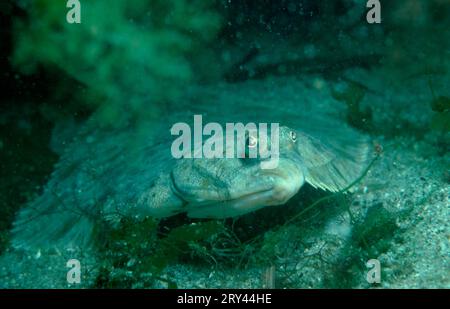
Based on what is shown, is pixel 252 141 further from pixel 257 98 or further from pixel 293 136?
pixel 257 98

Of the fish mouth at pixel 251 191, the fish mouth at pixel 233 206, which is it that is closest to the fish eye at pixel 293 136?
the fish mouth at pixel 251 191

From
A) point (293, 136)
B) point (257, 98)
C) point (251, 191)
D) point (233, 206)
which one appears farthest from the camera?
point (257, 98)

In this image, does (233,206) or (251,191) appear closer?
(251,191)

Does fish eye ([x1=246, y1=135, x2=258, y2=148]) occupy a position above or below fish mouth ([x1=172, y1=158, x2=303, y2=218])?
above

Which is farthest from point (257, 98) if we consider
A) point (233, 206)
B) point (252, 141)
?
point (233, 206)

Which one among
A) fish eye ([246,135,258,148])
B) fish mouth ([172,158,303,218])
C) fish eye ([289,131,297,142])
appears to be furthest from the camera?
fish eye ([289,131,297,142])

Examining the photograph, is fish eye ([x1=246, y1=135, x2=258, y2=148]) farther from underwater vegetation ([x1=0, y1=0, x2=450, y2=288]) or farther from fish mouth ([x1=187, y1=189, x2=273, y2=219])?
underwater vegetation ([x1=0, y1=0, x2=450, y2=288])

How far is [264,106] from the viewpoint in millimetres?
5117

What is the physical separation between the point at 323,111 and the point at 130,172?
266cm

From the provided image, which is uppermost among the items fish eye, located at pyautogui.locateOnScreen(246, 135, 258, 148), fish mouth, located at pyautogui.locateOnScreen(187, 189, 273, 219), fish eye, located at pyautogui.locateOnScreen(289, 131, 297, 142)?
fish eye, located at pyautogui.locateOnScreen(289, 131, 297, 142)

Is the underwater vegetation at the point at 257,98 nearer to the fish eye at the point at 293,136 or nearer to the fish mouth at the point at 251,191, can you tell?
the fish mouth at the point at 251,191

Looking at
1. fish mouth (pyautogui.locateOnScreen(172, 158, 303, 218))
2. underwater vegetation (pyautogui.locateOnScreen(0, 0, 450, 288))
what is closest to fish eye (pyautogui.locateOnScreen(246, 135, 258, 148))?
fish mouth (pyautogui.locateOnScreen(172, 158, 303, 218))

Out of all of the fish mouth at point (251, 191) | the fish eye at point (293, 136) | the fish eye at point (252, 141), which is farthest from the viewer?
the fish eye at point (293, 136)

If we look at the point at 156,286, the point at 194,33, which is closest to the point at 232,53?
the point at 194,33
